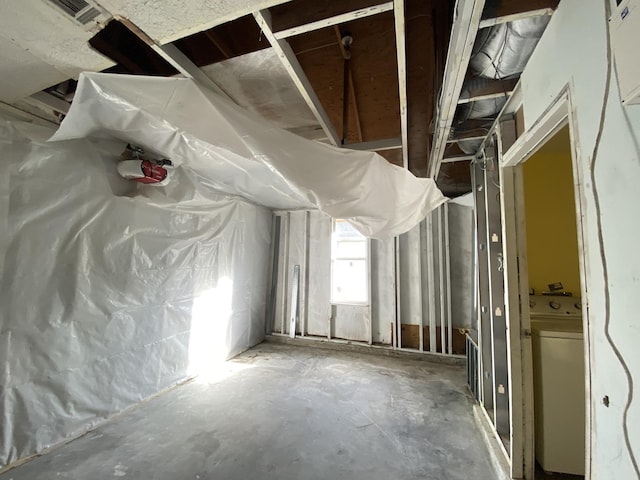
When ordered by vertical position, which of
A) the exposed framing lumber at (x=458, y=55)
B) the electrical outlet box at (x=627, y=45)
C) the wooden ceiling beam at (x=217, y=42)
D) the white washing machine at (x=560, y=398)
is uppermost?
the wooden ceiling beam at (x=217, y=42)

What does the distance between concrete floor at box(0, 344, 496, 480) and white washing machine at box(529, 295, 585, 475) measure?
395mm

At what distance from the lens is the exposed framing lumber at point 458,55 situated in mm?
979

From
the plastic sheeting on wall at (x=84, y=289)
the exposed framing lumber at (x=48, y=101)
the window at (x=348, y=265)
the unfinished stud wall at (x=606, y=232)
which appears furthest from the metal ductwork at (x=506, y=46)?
the window at (x=348, y=265)

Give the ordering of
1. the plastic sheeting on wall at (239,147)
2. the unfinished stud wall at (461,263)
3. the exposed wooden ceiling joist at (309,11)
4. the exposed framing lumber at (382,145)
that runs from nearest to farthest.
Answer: the exposed wooden ceiling joist at (309,11) → the plastic sheeting on wall at (239,147) → the exposed framing lumber at (382,145) → the unfinished stud wall at (461,263)

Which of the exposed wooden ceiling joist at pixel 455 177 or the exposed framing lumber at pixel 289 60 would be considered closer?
the exposed framing lumber at pixel 289 60

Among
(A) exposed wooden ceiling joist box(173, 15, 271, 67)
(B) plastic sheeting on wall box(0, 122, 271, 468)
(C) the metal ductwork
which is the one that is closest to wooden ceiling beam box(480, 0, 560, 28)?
(C) the metal ductwork

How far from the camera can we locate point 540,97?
1166 millimetres

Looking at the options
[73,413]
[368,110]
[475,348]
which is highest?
[368,110]

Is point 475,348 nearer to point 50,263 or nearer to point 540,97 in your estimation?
point 540,97

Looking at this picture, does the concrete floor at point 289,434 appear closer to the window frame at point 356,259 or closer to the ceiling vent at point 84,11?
the window frame at point 356,259

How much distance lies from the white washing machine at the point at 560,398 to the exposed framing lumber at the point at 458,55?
1467 mm

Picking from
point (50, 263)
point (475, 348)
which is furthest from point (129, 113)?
point (475, 348)

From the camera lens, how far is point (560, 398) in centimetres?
156

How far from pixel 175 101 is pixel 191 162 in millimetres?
1112
